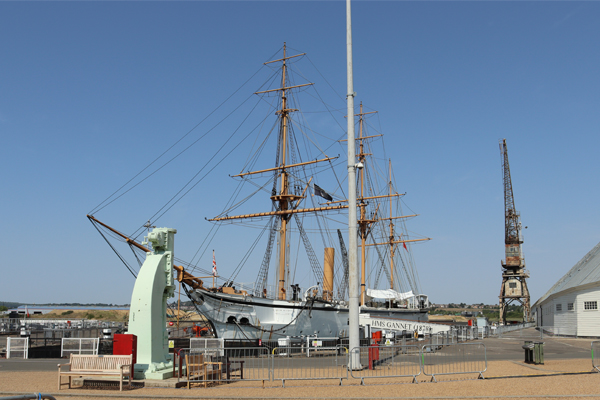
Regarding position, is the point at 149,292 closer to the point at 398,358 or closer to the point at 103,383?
the point at 103,383

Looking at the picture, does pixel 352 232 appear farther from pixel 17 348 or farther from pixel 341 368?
pixel 17 348

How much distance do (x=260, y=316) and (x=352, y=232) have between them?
13.7 metres

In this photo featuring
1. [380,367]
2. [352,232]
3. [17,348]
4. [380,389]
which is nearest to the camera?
[380,389]

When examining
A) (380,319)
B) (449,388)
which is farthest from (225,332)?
(449,388)

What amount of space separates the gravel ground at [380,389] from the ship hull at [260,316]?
13.5 m

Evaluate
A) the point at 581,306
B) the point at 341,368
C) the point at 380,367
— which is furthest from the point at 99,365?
the point at 581,306

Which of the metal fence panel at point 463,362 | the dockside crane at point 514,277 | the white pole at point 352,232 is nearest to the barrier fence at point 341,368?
the metal fence panel at point 463,362

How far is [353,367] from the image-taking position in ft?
48.3

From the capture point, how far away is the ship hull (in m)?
27.7

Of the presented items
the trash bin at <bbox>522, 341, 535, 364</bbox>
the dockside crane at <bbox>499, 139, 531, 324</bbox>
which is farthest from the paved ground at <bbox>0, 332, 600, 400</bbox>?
the dockside crane at <bbox>499, 139, 531, 324</bbox>

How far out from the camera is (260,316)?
93.7 feet

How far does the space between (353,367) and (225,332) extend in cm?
1469

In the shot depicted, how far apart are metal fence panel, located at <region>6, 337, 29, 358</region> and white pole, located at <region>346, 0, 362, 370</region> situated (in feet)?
49.9

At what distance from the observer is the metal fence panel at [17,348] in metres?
22.2
